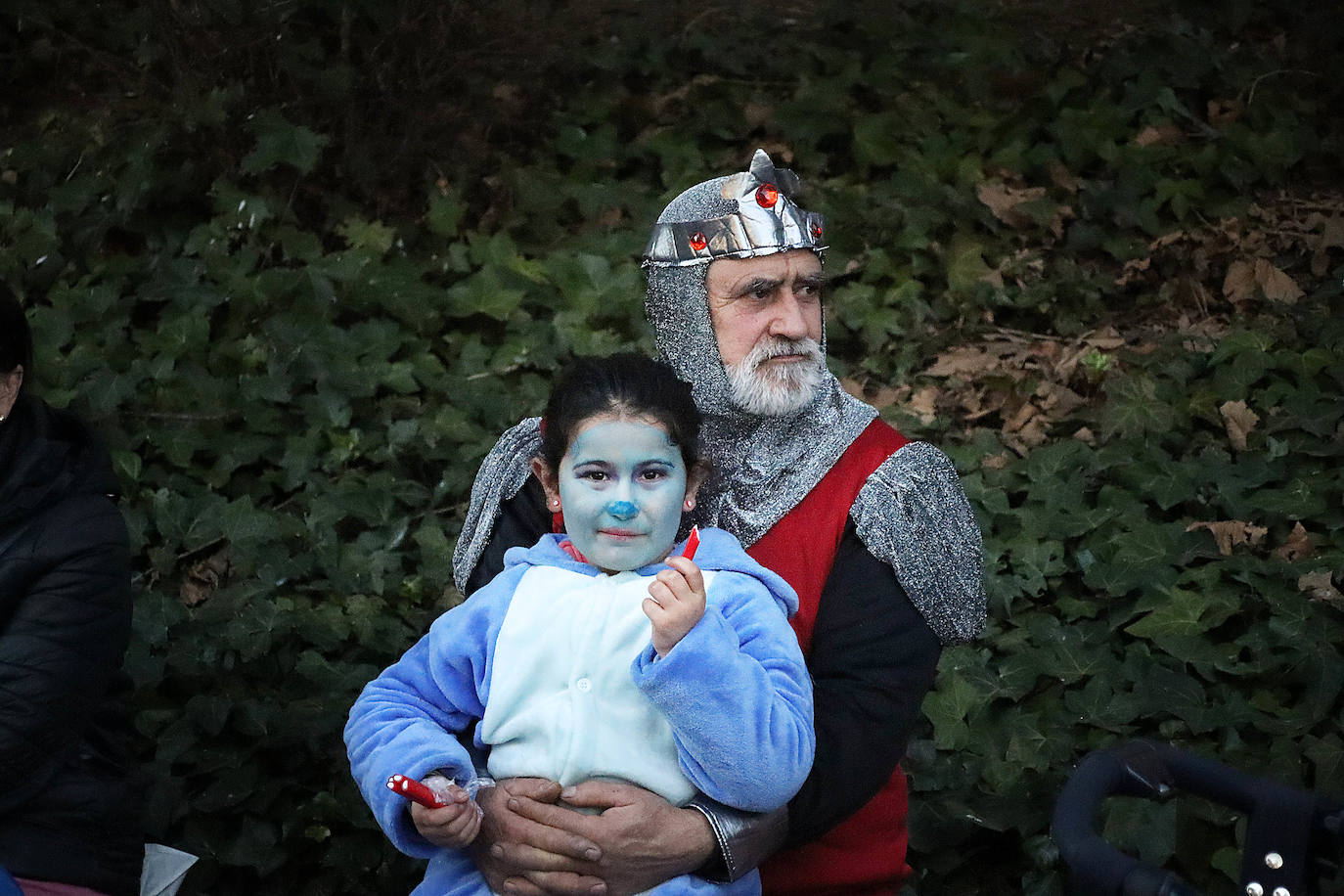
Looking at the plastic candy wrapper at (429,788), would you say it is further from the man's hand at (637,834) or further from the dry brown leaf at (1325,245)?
the dry brown leaf at (1325,245)

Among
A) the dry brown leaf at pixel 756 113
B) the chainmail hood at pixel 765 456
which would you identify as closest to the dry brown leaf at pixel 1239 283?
the dry brown leaf at pixel 756 113

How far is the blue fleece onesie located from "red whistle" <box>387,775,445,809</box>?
8cm

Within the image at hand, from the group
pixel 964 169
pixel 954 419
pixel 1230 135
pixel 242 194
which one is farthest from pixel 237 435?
pixel 1230 135

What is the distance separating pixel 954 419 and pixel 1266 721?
69.3 inches

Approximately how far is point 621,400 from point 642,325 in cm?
325

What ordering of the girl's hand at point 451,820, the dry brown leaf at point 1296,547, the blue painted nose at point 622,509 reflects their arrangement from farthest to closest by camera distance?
the dry brown leaf at point 1296,547 < the blue painted nose at point 622,509 < the girl's hand at point 451,820

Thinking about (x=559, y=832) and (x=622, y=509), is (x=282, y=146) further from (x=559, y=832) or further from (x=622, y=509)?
(x=559, y=832)

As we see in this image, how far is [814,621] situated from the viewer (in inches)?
104

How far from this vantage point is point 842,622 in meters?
2.61

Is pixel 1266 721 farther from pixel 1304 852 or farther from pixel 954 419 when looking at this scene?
pixel 1304 852

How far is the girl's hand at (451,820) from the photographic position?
2.21 metres

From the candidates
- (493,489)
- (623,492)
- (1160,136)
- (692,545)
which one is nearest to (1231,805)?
(692,545)

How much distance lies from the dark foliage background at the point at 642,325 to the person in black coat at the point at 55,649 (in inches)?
37.4

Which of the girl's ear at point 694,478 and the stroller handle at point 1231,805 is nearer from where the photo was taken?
the stroller handle at point 1231,805
